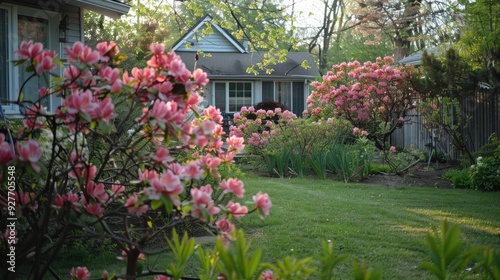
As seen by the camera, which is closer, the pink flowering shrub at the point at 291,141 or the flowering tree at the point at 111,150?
the flowering tree at the point at 111,150

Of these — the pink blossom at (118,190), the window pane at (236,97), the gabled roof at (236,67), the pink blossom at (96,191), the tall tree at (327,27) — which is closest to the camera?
the pink blossom at (96,191)

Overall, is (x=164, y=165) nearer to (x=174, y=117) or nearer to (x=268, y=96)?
(x=174, y=117)

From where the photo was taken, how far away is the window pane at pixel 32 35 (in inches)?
377

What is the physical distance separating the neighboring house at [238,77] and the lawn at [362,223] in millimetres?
19128

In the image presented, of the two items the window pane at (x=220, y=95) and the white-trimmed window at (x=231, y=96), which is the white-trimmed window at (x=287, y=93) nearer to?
the white-trimmed window at (x=231, y=96)

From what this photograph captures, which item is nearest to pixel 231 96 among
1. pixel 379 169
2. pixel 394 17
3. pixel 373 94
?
pixel 394 17

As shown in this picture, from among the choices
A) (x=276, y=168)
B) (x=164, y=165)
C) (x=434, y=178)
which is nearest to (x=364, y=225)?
(x=164, y=165)

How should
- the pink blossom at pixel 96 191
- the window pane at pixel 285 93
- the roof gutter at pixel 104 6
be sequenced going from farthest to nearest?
1. the window pane at pixel 285 93
2. the roof gutter at pixel 104 6
3. the pink blossom at pixel 96 191

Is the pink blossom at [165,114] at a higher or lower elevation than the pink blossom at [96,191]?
higher

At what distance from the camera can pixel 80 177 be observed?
279 centimetres

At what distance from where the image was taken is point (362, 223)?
738 centimetres

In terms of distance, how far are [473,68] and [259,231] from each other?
6708 mm

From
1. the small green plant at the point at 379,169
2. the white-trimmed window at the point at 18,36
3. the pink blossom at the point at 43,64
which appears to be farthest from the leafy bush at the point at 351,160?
the pink blossom at the point at 43,64

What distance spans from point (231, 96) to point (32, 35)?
68.7 ft
